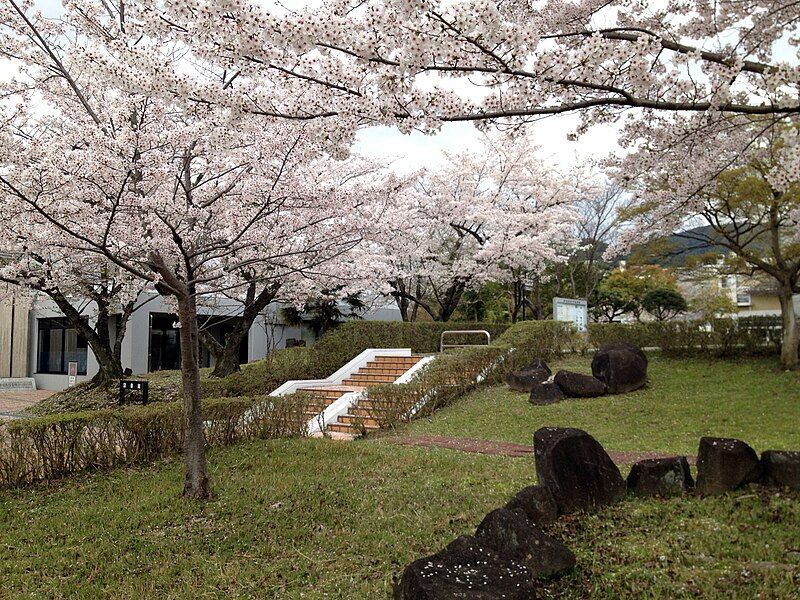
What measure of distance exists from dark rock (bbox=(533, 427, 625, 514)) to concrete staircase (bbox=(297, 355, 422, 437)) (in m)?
5.70

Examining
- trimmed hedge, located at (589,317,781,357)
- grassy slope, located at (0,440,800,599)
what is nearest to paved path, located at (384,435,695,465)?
grassy slope, located at (0,440,800,599)

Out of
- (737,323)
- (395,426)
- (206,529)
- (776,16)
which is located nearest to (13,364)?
(395,426)

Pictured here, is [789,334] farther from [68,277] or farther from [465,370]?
[68,277]

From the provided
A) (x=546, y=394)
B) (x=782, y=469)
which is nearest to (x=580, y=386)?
(x=546, y=394)

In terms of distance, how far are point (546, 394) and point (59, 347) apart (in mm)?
20479

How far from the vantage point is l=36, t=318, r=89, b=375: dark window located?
75.9 feet

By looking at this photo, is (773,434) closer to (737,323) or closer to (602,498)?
(602,498)

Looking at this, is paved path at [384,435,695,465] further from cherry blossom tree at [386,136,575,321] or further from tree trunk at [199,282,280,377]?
cherry blossom tree at [386,136,575,321]

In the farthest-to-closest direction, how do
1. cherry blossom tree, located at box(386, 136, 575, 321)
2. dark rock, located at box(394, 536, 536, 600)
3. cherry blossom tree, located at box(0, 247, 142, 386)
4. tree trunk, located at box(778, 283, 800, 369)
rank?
cherry blossom tree, located at box(386, 136, 575, 321), tree trunk, located at box(778, 283, 800, 369), cherry blossom tree, located at box(0, 247, 142, 386), dark rock, located at box(394, 536, 536, 600)

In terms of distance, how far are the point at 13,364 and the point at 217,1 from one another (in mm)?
25548

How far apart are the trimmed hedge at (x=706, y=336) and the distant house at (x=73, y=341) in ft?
35.2

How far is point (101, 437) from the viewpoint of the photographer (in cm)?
693

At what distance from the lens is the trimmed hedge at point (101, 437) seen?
6383mm

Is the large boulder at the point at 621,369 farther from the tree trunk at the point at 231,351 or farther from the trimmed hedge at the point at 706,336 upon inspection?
the tree trunk at the point at 231,351
